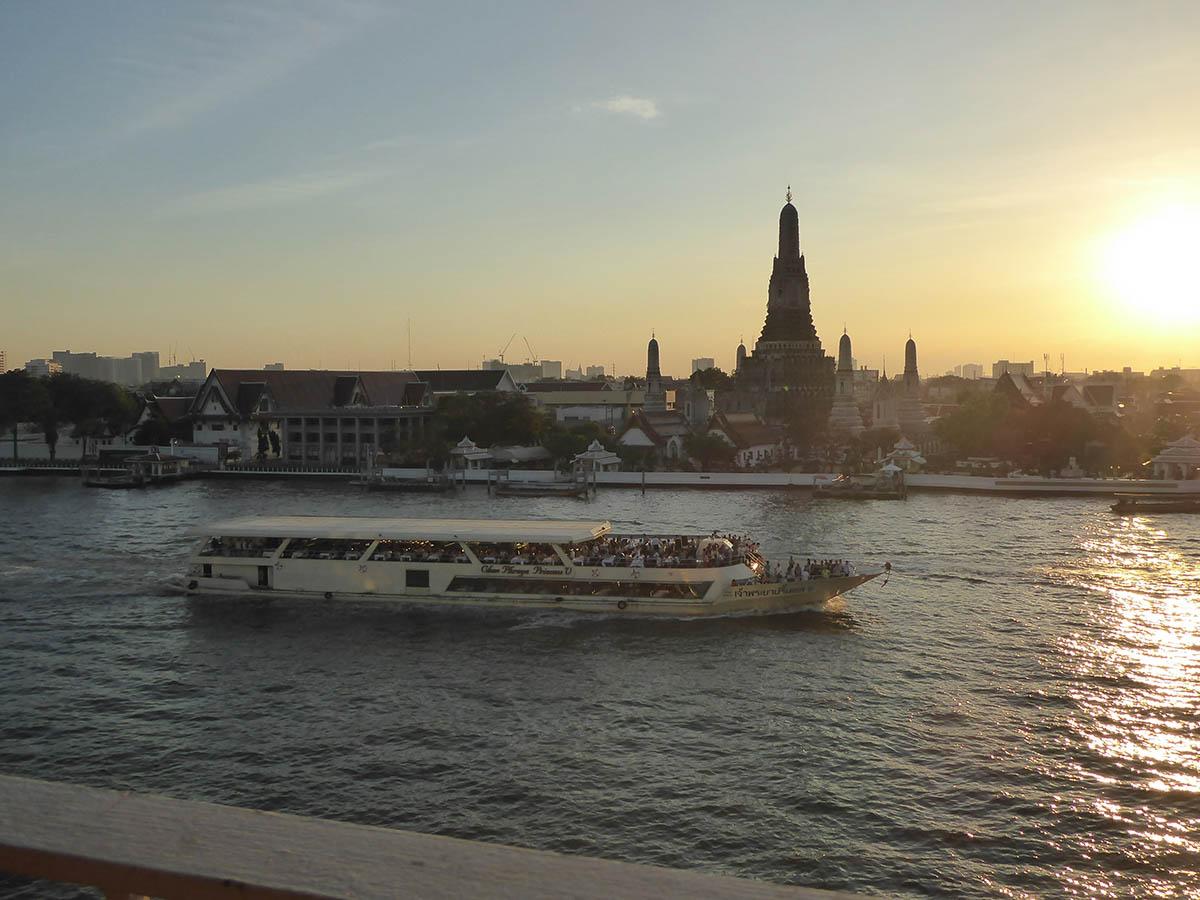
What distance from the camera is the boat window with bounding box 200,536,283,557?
39.2 metres

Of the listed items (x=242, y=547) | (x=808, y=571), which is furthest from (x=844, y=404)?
(x=242, y=547)

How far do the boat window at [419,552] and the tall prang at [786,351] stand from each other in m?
86.0

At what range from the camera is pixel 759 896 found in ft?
12.7

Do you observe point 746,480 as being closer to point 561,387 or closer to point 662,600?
point 662,600

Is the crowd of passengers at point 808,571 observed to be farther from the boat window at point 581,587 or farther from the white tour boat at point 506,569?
the boat window at point 581,587

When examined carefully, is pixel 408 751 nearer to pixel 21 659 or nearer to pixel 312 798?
pixel 312 798

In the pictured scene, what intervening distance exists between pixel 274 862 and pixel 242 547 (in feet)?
124

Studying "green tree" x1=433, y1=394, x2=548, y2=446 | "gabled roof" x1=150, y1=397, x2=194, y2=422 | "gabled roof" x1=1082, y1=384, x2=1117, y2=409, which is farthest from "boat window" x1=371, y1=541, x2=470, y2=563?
"gabled roof" x1=1082, y1=384, x2=1117, y2=409

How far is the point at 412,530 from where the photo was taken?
3778 centimetres

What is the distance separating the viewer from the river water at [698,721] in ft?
61.5

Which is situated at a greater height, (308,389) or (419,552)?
(308,389)

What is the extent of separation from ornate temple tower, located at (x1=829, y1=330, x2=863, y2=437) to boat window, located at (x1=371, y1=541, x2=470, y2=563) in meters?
77.8

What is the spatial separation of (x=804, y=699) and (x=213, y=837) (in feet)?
78.2

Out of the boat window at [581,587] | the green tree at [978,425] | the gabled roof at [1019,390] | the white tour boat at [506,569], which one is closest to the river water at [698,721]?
the white tour boat at [506,569]
